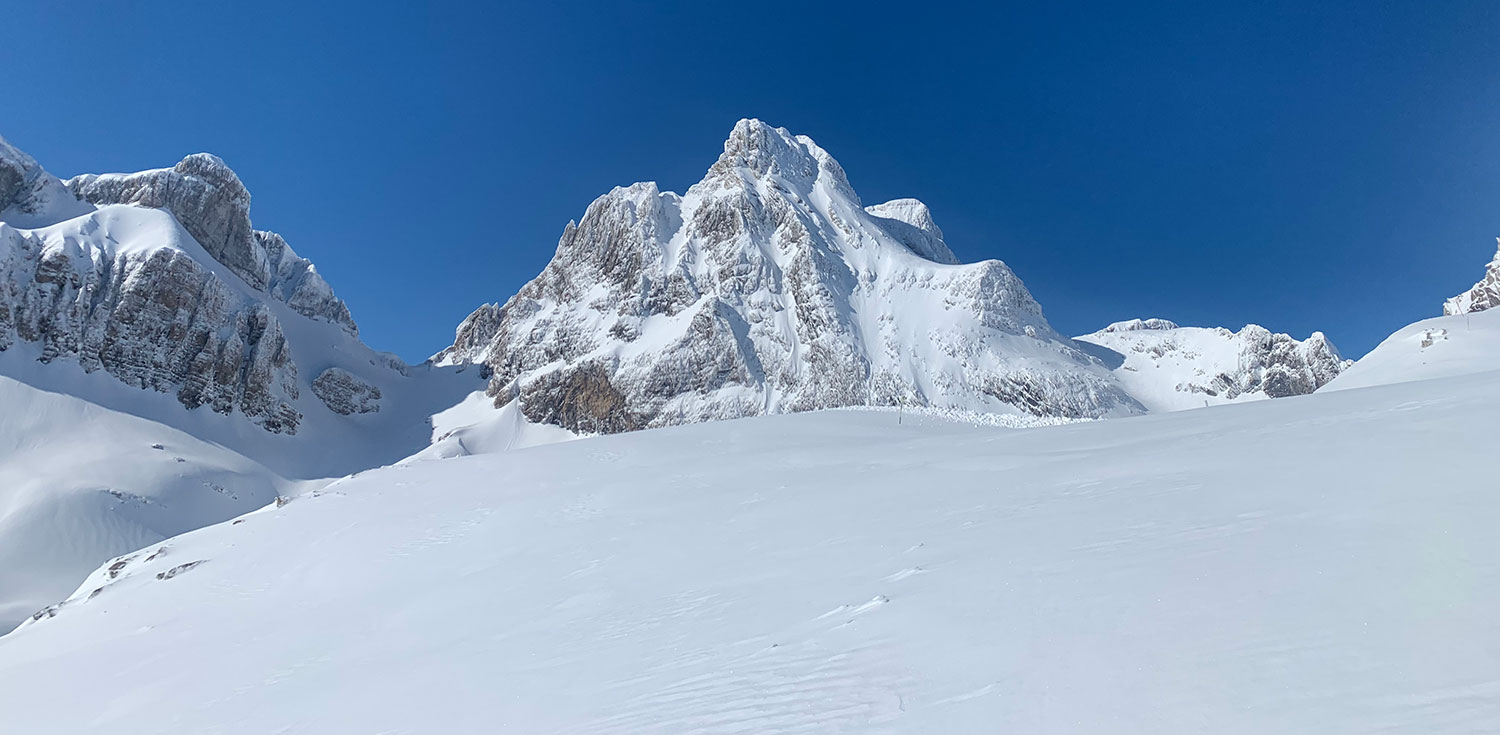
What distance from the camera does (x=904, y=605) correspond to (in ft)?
19.0

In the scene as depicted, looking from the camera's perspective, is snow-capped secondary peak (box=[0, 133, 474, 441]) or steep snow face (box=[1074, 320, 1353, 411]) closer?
snow-capped secondary peak (box=[0, 133, 474, 441])

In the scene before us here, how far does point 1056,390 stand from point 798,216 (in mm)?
43928

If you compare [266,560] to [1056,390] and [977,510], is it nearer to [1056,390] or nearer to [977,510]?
[977,510]

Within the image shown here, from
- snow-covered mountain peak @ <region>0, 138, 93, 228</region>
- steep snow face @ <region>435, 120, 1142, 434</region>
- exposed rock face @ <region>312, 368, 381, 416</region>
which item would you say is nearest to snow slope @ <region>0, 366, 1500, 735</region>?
steep snow face @ <region>435, 120, 1142, 434</region>

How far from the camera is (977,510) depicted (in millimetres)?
8852

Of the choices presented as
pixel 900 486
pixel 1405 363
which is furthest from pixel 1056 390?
pixel 900 486

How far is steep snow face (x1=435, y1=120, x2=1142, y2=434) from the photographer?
82.2 metres

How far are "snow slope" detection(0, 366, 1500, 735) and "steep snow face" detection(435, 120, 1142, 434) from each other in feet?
221

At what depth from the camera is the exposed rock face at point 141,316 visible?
2534 inches

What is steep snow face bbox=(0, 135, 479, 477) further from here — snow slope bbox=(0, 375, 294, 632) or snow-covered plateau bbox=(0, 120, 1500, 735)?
snow-covered plateau bbox=(0, 120, 1500, 735)

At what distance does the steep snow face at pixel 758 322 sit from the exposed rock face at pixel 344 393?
17.3 metres

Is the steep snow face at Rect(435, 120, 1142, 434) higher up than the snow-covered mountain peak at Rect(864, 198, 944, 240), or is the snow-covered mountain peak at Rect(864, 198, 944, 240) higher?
the snow-covered mountain peak at Rect(864, 198, 944, 240)

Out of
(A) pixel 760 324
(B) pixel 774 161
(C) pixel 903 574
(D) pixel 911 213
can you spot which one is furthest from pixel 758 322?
(C) pixel 903 574

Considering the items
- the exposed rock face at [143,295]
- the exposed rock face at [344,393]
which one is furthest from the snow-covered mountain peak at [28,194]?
the exposed rock face at [344,393]
